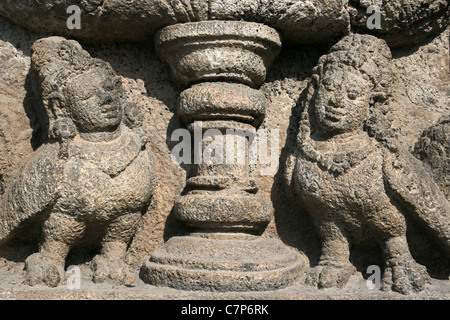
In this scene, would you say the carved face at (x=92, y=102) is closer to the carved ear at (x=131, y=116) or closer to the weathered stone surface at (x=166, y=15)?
the carved ear at (x=131, y=116)

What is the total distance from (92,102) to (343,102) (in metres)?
1.28

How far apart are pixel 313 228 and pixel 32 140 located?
5.30 feet

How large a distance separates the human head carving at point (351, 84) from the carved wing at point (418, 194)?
0.90ft

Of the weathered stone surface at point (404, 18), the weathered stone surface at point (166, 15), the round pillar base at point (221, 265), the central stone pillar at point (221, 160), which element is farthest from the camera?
the weathered stone surface at point (404, 18)

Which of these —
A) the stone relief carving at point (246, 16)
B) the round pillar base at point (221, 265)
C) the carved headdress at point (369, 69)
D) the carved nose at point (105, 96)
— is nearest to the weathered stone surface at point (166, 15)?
the stone relief carving at point (246, 16)

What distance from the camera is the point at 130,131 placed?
299cm

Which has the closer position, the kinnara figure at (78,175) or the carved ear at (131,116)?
the kinnara figure at (78,175)

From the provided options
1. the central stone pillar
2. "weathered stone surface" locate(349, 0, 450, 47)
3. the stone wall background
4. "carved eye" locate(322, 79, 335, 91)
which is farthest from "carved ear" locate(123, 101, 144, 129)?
"weathered stone surface" locate(349, 0, 450, 47)

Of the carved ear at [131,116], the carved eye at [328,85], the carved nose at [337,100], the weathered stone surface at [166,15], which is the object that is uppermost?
the weathered stone surface at [166,15]

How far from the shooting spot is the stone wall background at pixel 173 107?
3.00m

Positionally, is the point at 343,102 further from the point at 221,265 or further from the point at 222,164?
the point at 221,265

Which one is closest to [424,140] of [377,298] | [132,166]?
[377,298]

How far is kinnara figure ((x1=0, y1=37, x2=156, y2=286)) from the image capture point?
2.73m

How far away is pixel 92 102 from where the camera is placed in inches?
111
